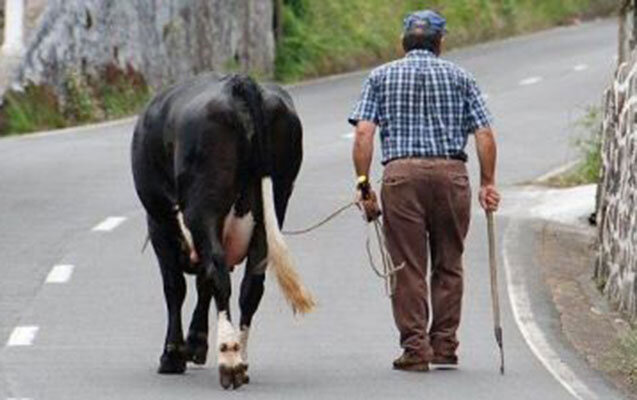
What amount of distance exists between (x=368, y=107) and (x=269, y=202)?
3.35 feet

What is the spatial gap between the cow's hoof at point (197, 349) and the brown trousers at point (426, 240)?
43.8 inches

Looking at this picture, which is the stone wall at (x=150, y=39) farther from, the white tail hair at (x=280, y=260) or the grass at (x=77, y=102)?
the white tail hair at (x=280, y=260)

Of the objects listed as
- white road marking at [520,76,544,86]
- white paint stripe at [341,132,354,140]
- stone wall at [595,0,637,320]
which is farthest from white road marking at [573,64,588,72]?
stone wall at [595,0,637,320]

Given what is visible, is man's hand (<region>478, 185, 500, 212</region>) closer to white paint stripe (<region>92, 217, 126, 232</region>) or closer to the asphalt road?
the asphalt road

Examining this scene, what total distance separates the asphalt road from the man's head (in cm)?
183

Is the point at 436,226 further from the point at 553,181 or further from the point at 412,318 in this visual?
the point at 553,181

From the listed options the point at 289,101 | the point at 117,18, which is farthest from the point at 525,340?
the point at 117,18

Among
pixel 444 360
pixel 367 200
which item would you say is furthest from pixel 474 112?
pixel 444 360

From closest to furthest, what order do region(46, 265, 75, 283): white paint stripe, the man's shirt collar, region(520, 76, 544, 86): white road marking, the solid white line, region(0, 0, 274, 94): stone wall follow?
1. the man's shirt collar
2. region(46, 265, 75, 283): white paint stripe
3. the solid white line
4. region(0, 0, 274, 94): stone wall
5. region(520, 76, 544, 86): white road marking

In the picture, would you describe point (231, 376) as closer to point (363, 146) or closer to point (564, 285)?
point (363, 146)

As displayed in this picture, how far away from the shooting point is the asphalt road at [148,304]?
39.9ft

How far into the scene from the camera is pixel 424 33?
12.8m

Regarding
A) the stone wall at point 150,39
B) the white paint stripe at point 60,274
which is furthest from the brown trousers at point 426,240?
the stone wall at point 150,39

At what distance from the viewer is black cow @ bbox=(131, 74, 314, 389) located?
39.0ft
